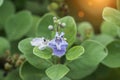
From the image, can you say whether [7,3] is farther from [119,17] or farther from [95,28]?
[119,17]

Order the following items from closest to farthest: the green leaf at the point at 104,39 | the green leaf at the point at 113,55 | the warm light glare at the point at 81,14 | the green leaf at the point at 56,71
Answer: the green leaf at the point at 56,71 < the green leaf at the point at 113,55 < the green leaf at the point at 104,39 < the warm light glare at the point at 81,14

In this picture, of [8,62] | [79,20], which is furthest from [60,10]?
[8,62]

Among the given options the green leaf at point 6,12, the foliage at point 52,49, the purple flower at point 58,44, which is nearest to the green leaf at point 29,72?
the foliage at point 52,49

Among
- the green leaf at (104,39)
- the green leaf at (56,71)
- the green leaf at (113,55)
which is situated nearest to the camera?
the green leaf at (56,71)

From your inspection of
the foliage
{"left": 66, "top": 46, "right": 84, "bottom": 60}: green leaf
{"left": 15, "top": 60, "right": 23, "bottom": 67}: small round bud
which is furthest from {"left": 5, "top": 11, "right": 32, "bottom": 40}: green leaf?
{"left": 66, "top": 46, "right": 84, "bottom": 60}: green leaf

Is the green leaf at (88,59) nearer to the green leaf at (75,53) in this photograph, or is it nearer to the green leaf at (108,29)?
the green leaf at (75,53)

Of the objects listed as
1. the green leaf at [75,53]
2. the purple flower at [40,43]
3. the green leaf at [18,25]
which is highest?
the purple flower at [40,43]

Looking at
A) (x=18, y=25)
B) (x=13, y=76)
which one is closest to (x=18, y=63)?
(x=13, y=76)
